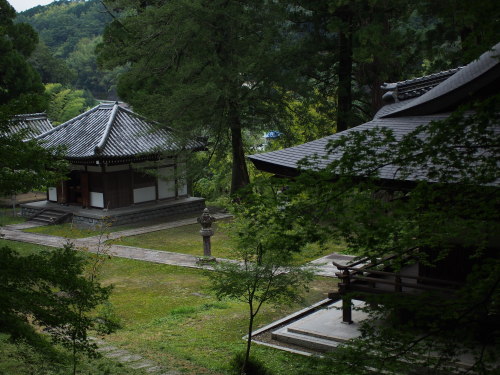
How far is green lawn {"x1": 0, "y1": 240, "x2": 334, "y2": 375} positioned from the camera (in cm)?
1047

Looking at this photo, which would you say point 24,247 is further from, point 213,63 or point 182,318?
point 213,63

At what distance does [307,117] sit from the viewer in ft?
78.7

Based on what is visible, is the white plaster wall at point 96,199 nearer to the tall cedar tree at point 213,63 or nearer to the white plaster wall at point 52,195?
the white plaster wall at point 52,195

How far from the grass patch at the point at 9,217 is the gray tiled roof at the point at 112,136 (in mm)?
3484

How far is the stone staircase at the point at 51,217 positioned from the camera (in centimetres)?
2500

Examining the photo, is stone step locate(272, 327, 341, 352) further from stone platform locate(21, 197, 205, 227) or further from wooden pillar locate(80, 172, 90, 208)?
wooden pillar locate(80, 172, 90, 208)

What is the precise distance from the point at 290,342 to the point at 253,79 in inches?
555

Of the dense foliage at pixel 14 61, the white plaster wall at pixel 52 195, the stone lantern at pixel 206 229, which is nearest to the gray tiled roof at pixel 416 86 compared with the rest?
the stone lantern at pixel 206 229

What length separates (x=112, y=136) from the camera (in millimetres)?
25594

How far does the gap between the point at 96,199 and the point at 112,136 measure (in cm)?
273

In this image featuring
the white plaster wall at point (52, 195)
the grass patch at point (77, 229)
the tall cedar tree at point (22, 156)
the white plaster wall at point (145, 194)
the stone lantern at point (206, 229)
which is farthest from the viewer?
the white plaster wall at point (52, 195)

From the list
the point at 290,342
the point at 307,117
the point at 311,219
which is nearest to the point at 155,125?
the point at 307,117

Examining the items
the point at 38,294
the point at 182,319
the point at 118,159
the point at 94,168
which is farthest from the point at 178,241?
the point at 38,294

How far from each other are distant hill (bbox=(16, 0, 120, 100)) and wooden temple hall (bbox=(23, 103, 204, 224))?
105ft
